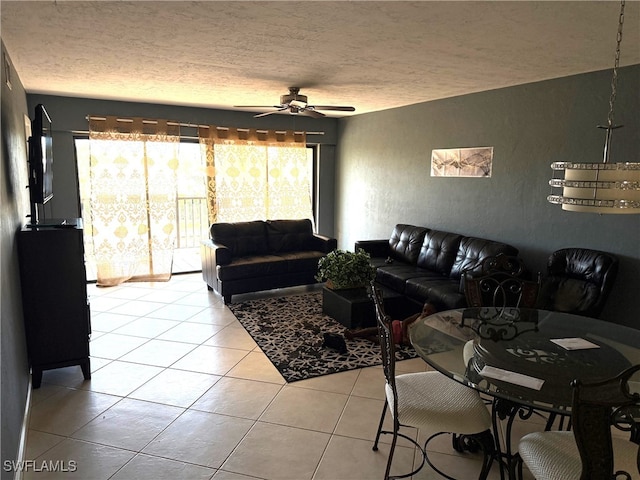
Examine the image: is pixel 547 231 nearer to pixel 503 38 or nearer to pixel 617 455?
pixel 503 38

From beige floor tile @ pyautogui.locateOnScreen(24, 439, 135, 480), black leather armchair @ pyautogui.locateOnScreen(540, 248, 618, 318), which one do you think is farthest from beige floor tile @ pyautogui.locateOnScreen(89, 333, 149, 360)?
black leather armchair @ pyautogui.locateOnScreen(540, 248, 618, 318)

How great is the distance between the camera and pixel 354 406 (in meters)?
2.83

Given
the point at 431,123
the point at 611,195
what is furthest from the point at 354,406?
the point at 431,123

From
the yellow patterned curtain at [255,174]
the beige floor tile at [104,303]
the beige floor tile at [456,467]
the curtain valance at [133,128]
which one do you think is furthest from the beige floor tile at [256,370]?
the curtain valance at [133,128]

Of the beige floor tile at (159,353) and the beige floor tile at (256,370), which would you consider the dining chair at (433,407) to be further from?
the beige floor tile at (159,353)

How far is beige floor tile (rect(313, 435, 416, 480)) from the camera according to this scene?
220 centimetres

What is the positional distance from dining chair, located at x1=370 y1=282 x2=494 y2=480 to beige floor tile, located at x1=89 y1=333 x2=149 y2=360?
246 centimetres

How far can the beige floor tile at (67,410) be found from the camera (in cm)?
255

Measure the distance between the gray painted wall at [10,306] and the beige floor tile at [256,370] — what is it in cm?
134

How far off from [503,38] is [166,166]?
180 inches

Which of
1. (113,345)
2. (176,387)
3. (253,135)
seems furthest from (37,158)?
(253,135)

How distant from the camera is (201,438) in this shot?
97.3 inches

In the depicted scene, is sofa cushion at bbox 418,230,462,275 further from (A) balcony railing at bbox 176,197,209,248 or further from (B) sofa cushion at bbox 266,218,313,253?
(A) balcony railing at bbox 176,197,209,248

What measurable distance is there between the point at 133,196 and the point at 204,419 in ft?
12.9
